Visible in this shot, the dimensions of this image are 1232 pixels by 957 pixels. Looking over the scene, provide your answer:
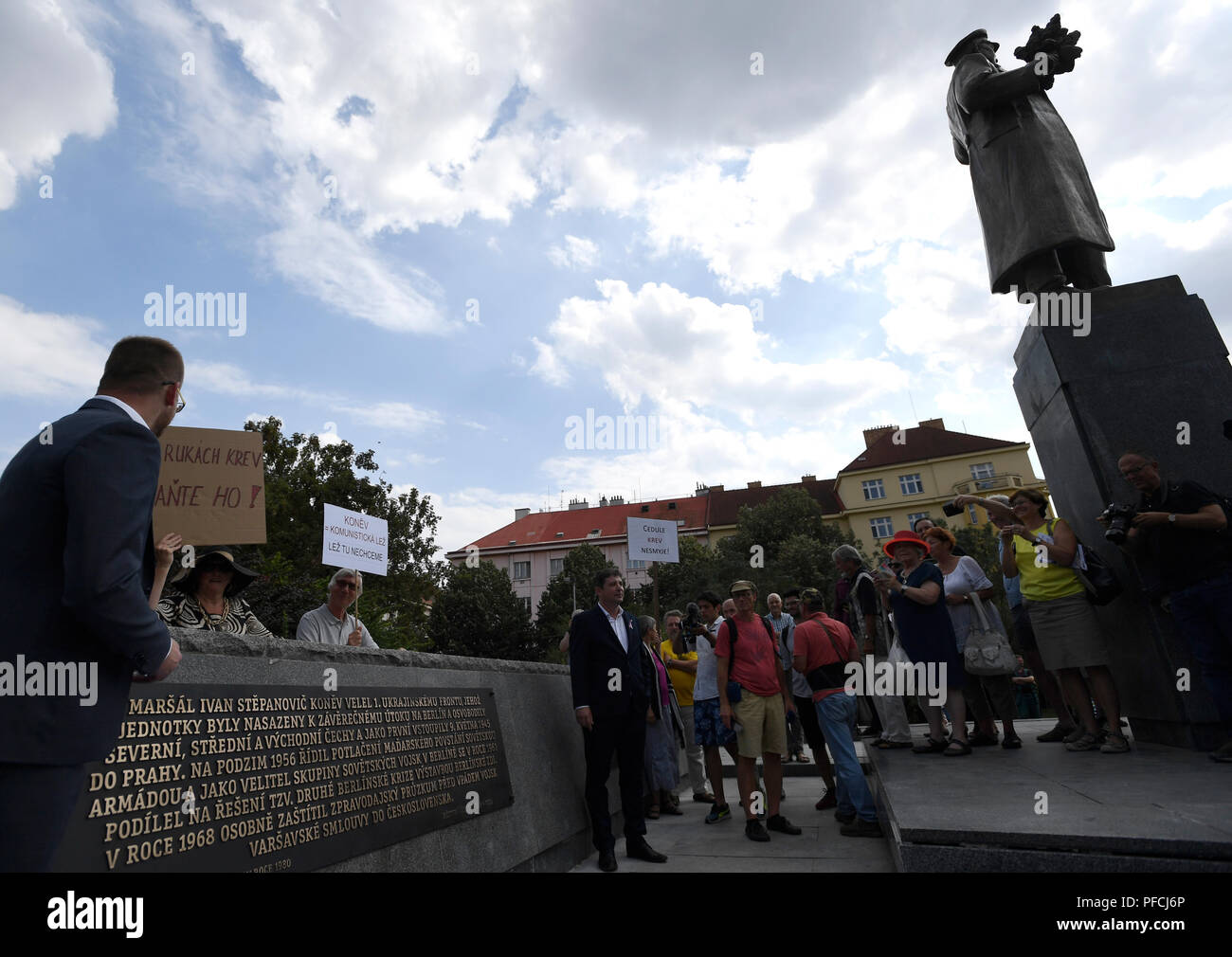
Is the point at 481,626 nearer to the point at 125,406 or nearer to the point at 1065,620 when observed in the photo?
the point at 1065,620

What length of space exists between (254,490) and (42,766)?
12.2 feet

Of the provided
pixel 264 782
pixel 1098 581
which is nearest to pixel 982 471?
pixel 1098 581

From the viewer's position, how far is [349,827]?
2.93 metres

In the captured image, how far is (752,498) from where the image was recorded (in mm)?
55906

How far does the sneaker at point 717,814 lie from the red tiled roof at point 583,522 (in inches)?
1877

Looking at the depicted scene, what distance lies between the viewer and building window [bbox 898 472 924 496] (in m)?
46.4

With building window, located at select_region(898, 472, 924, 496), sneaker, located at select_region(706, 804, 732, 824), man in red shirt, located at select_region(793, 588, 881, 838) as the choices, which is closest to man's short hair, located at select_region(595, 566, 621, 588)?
man in red shirt, located at select_region(793, 588, 881, 838)

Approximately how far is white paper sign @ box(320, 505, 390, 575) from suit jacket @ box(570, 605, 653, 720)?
2.12 m

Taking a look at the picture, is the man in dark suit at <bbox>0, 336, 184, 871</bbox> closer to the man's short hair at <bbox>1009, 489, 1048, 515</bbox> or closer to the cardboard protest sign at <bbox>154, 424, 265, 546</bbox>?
the cardboard protest sign at <bbox>154, 424, 265, 546</bbox>

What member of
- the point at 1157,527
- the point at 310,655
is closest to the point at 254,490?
the point at 310,655

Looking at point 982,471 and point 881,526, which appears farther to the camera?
point 881,526

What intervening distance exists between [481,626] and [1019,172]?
3669 centimetres

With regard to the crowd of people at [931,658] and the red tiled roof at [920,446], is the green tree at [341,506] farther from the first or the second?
the red tiled roof at [920,446]

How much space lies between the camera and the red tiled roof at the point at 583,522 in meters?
55.9
